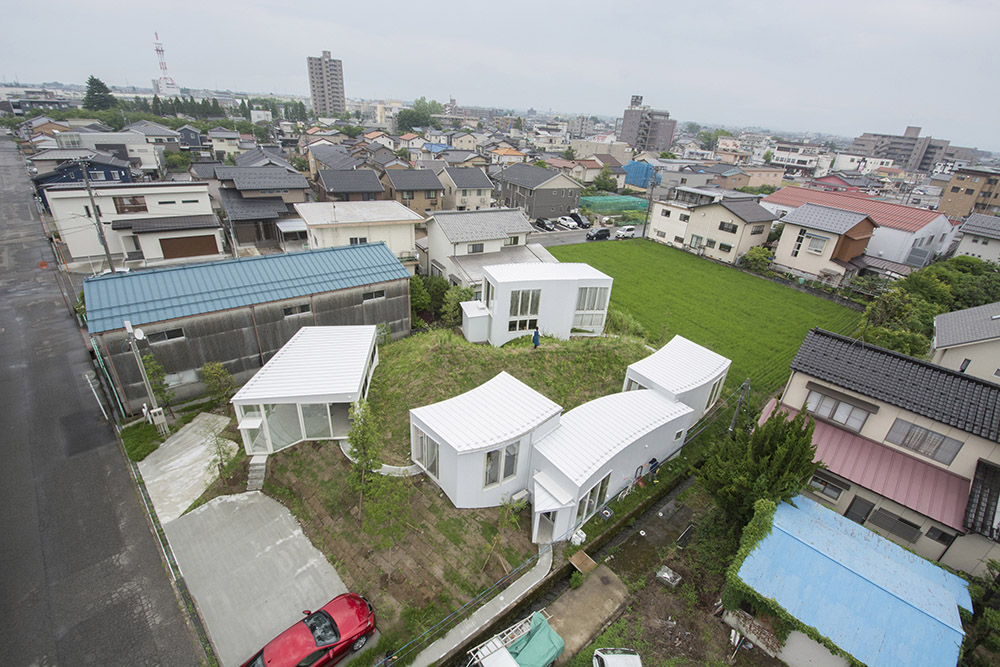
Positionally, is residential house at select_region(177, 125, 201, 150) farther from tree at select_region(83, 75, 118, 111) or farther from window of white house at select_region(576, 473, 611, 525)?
window of white house at select_region(576, 473, 611, 525)

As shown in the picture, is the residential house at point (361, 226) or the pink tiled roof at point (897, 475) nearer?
the pink tiled roof at point (897, 475)

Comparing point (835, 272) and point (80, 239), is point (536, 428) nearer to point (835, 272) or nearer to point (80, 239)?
point (835, 272)

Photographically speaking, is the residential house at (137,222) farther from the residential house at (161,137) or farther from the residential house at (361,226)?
the residential house at (161,137)

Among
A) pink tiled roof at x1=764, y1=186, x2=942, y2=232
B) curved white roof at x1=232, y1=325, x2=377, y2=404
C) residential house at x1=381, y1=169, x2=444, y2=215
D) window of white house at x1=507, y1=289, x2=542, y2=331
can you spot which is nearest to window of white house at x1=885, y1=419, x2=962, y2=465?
window of white house at x1=507, y1=289, x2=542, y2=331

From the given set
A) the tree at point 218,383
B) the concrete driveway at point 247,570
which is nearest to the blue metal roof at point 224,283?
the tree at point 218,383

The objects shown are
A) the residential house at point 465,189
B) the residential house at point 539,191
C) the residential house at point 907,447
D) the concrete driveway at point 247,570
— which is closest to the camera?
the concrete driveway at point 247,570

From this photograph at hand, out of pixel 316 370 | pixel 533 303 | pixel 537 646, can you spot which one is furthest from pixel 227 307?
pixel 537 646
